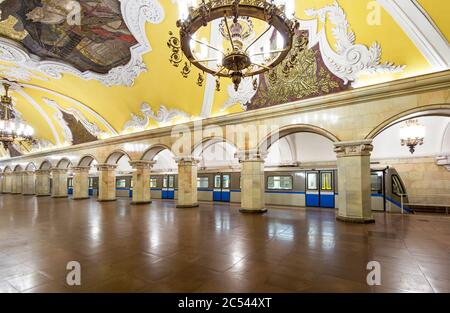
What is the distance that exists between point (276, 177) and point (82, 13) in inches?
382

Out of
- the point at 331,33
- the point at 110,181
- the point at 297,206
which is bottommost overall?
the point at 297,206

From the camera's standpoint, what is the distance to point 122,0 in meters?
5.90

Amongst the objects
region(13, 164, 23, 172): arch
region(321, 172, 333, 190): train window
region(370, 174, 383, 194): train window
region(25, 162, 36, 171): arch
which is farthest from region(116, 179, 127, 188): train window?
region(370, 174, 383, 194): train window

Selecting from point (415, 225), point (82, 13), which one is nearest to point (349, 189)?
point (415, 225)

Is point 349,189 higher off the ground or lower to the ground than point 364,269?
higher

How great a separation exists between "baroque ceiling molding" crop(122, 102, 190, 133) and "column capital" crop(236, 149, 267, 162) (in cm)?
313

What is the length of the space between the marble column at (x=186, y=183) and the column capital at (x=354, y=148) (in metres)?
5.90

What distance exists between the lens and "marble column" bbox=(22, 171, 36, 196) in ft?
65.9

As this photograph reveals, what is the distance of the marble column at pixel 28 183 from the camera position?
65.9 ft

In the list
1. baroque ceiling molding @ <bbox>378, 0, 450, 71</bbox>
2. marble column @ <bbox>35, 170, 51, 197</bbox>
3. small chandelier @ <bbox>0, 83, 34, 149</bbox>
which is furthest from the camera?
marble column @ <bbox>35, 170, 51, 197</bbox>

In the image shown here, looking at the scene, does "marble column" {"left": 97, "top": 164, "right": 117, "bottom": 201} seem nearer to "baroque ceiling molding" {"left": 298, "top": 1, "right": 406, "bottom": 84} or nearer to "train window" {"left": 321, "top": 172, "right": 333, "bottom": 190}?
"train window" {"left": 321, "top": 172, "right": 333, "bottom": 190}

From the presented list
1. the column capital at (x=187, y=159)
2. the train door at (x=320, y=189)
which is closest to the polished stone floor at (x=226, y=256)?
the train door at (x=320, y=189)
